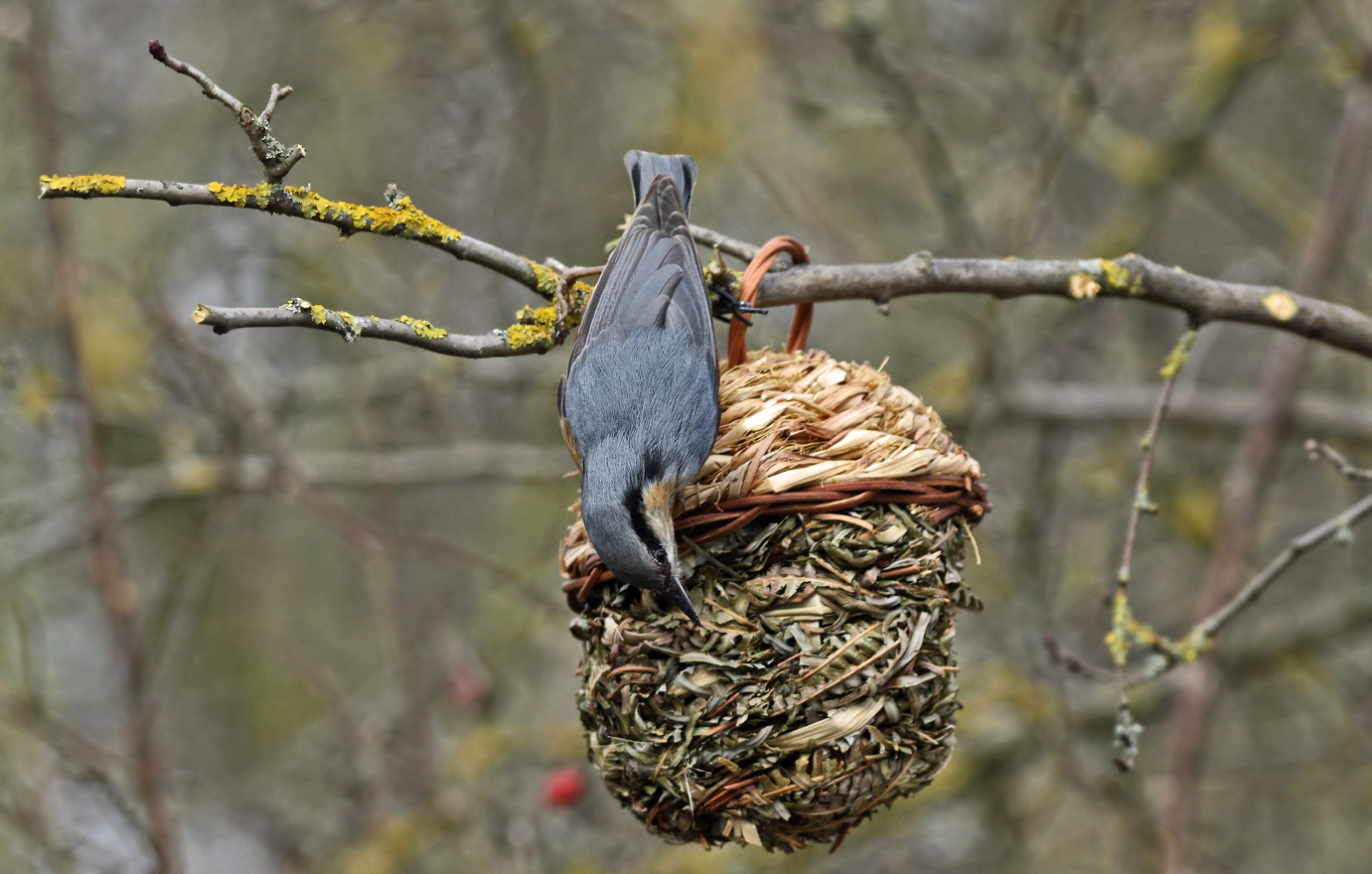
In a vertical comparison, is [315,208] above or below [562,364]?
below

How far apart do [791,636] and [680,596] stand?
8.8 inches

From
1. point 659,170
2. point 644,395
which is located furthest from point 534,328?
point 659,170

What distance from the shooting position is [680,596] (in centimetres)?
219

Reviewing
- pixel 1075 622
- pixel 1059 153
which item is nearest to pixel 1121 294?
pixel 1059 153

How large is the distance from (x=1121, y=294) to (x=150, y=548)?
7.87 metres

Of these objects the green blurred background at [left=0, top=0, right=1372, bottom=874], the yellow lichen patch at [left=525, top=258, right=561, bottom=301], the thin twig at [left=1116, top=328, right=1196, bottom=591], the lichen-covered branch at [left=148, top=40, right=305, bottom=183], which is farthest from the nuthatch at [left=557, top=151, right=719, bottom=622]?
the green blurred background at [left=0, top=0, right=1372, bottom=874]

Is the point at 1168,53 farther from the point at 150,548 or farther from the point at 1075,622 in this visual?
the point at 150,548

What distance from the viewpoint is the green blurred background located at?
4984mm

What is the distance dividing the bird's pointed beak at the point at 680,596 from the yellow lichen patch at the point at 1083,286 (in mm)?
1165

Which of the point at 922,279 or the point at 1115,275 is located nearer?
the point at 922,279

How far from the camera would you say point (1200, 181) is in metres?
5.95

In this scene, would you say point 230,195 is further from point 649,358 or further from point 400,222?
point 649,358

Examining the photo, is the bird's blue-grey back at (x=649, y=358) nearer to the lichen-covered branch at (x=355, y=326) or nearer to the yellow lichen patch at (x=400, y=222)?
the lichen-covered branch at (x=355, y=326)

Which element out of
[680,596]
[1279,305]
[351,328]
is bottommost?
[680,596]
